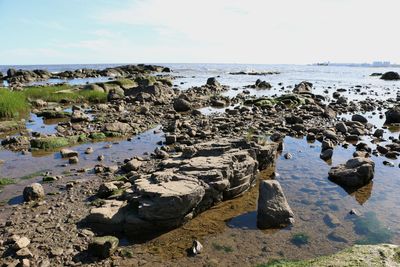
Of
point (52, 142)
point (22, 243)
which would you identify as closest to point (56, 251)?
point (22, 243)

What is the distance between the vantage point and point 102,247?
8695mm

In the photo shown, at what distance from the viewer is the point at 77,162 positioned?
52.4 ft

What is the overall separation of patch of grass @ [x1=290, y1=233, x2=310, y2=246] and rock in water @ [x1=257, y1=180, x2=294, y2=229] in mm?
675

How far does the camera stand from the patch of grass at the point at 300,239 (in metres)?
9.64

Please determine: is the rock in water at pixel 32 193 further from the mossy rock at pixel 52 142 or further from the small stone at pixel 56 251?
the mossy rock at pixel 52 142

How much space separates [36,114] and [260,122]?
18.3 meters

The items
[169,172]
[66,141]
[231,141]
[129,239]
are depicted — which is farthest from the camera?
[66,141]

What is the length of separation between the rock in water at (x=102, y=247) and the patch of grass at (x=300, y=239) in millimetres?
4834

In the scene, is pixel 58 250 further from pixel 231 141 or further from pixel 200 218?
pixel 231 141

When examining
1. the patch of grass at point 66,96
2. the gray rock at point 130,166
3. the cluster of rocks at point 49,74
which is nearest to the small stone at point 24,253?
the gray rock at point 130,166

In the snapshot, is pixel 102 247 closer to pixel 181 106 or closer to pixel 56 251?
pixel 56 251

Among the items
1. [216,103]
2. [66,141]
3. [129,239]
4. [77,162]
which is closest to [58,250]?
[129,239]

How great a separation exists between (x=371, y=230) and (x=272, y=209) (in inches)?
115

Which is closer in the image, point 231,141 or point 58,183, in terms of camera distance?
Answer: point 58,183
